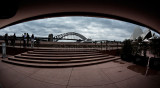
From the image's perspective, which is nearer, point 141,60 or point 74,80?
point 74,80

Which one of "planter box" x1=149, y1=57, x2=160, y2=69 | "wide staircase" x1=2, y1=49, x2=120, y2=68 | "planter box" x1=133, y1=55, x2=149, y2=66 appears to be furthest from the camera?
"planter box" x1=133, y1=55, x2=149, y2=66

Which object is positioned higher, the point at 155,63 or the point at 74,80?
the point at 155,63

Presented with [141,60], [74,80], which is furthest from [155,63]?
[74,80]

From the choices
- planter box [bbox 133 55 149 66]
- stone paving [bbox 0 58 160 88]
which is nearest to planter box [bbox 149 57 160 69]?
planter box [bbox 133 55 149 66]

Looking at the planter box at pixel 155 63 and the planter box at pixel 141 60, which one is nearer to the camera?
the planter box at pixel 155 63

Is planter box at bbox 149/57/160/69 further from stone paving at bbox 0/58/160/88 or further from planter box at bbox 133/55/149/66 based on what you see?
stone paving at bbox 0/58/160/88

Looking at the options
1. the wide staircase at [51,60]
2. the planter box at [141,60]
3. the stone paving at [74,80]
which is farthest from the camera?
the planter box at [141,60]

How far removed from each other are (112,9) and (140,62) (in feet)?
16.6

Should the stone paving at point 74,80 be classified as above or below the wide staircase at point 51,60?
below

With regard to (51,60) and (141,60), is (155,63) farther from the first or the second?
(51,60)

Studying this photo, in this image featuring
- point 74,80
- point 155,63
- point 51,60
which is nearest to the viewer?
point 74,80

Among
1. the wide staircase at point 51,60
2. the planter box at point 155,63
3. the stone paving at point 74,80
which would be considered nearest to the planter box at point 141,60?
the planter box at point 155,63

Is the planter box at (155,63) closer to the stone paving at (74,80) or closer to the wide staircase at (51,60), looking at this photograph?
the stone paving at (74,80)

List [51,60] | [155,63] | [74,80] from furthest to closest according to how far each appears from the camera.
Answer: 1. [51,60]
2. [155,63]
3. [74,80]
